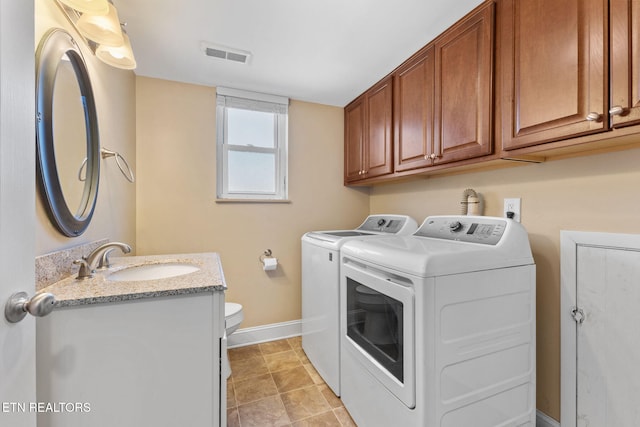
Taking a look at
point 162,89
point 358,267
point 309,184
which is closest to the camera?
point 358,267

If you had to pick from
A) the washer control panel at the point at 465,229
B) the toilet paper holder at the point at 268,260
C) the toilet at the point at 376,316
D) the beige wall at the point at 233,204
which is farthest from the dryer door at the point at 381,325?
the beige wall at the point at 233,204

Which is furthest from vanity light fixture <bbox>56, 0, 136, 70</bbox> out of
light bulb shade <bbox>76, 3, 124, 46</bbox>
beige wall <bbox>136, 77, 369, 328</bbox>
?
beige wall <bbox>136, 77, 369, 328</bbox>

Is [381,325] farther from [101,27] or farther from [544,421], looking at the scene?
[101,27]

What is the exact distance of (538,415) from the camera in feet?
4.62

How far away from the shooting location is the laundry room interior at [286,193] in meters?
1.03

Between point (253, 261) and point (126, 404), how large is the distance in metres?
1.52

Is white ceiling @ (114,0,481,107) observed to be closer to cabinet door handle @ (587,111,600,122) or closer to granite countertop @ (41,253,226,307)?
cabinet door handle @ (587,111,600,122)

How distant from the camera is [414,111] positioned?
70.8 inches

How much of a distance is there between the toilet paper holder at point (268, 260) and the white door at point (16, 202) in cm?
169

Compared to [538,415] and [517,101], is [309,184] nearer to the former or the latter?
[517,101]

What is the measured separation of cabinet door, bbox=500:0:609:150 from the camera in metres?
0.96

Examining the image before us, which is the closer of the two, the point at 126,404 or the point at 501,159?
the point at 126,404

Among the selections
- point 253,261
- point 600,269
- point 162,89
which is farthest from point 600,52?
point 162,89

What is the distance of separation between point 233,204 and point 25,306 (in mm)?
1792
